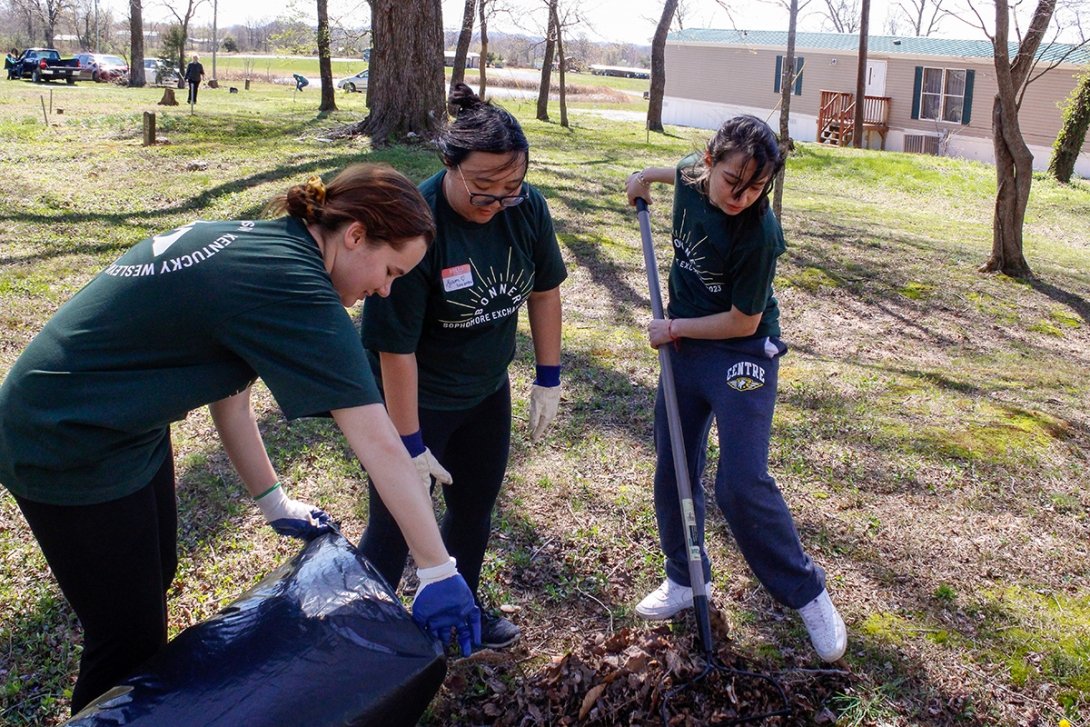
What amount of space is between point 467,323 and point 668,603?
3.93 feet

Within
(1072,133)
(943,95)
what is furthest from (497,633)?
(943,95)

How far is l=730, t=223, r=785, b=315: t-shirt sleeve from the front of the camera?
2.50 m

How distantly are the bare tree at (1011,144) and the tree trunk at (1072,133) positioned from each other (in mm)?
8907

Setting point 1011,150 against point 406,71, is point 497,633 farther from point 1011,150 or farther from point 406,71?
point 406,71

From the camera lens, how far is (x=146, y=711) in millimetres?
1685

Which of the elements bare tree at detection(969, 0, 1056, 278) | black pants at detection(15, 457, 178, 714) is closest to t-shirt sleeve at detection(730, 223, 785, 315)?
black pants at detection(15, 457, 178, 714)

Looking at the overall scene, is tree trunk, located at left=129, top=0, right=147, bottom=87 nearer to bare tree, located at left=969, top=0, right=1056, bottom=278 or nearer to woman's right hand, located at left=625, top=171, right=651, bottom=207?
bare tree, located at left=969, top=0, right=1056, bottom=278

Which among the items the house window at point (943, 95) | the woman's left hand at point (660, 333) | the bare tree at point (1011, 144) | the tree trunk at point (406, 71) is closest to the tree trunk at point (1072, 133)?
the bare tree at point (1011, 144)

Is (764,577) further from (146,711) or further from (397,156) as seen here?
(397,156)

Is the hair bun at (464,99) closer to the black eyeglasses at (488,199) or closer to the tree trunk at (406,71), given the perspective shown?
the black eyeglasses at (488,199)

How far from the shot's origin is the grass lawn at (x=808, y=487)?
8.97 feet

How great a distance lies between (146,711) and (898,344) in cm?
564

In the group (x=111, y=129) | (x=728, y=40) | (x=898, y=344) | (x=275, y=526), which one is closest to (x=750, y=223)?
(x=275, y=526)

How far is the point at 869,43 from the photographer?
27703 mm
